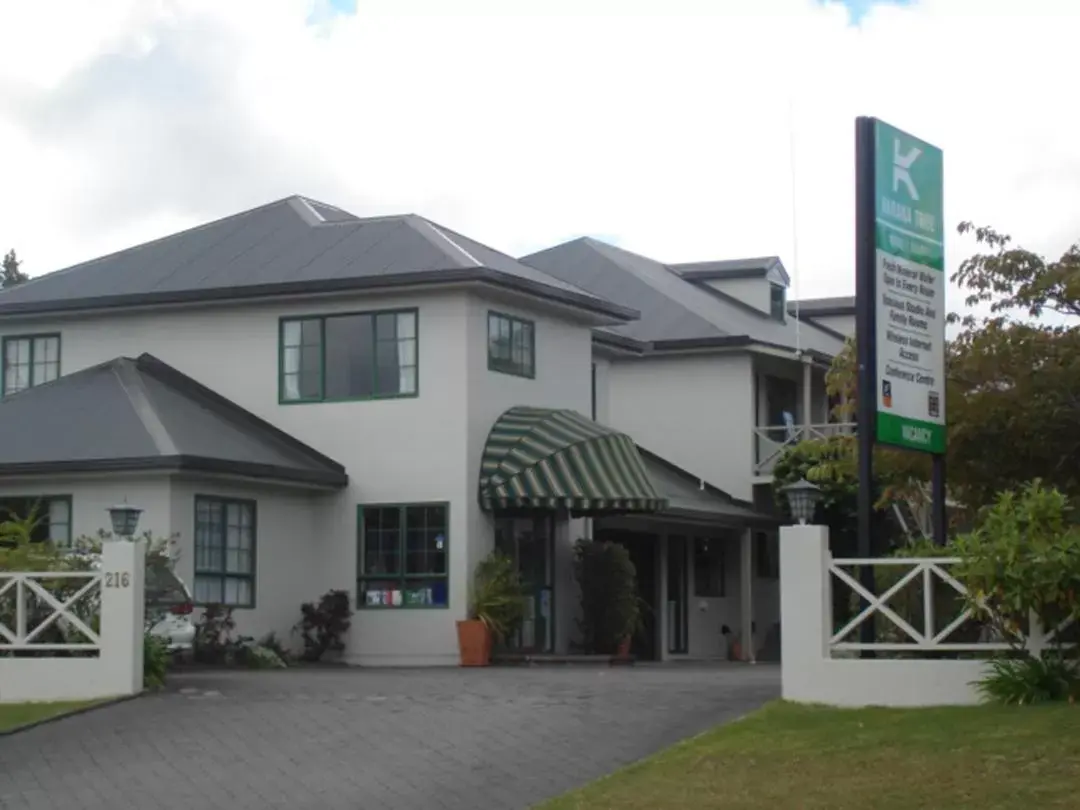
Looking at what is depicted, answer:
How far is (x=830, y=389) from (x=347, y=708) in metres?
8.44

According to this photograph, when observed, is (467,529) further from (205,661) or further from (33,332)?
(33,332)

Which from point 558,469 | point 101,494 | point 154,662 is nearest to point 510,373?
point 558,469

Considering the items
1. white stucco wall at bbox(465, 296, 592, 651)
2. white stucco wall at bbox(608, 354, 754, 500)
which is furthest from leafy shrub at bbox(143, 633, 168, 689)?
white stucco wall at bbox(608, 354, 754, 500)

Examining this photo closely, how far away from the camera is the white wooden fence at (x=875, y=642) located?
660 inches

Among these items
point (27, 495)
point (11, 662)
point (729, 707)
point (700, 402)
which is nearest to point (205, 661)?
point (27, 495)

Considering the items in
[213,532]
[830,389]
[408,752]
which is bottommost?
[408,752]

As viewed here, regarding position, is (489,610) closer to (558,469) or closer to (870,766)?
(558,469)

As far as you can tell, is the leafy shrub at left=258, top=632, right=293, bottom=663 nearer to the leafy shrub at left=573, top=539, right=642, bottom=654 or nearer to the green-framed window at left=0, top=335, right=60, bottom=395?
the leafy shrub at left=573, top=539, right=642, bottom=654

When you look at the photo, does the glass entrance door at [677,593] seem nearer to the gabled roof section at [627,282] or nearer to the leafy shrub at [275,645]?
the gabled roof section at [627,282]

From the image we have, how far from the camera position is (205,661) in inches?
1035

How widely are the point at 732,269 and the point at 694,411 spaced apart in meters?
5.02

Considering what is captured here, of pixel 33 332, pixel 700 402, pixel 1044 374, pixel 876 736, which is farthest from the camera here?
pixel 700 402

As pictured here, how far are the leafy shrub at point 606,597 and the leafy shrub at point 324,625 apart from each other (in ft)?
13.0

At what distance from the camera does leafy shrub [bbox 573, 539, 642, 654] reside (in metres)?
30.2
